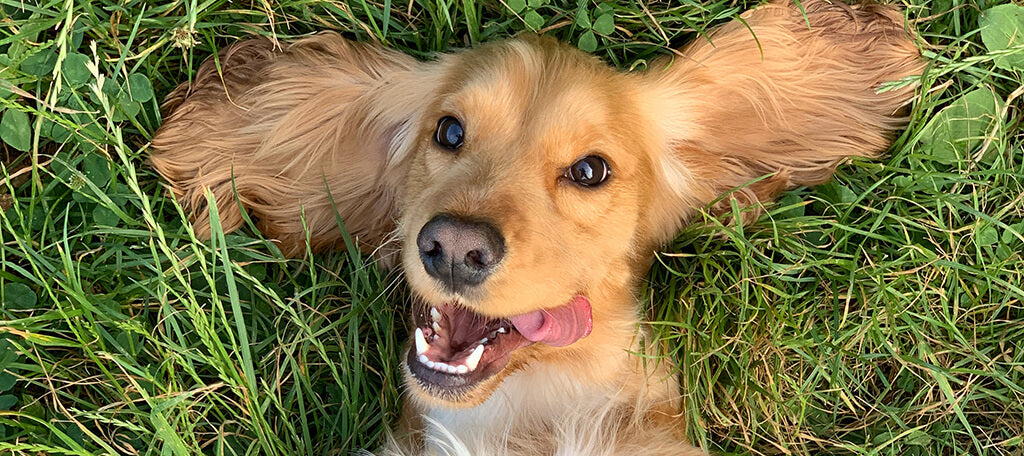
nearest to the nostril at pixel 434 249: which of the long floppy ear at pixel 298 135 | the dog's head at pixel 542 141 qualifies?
the dog's head at pixel 542 141

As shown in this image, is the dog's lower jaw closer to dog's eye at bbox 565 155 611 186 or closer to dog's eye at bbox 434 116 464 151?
dog's eye at bbox 565 155 611 186

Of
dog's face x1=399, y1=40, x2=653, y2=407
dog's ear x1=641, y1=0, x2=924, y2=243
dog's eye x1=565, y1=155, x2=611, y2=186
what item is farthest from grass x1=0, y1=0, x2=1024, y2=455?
dog's eye x1=565, y1=155, x2=611, y2=186

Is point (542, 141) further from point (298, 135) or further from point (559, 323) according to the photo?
point (298, 135)

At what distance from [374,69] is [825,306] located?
1.85m

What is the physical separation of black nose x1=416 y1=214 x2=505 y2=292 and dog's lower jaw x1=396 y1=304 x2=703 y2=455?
627 millimetres

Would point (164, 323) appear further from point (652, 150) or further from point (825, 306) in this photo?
point (825, 306)

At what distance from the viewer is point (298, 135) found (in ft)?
10.3

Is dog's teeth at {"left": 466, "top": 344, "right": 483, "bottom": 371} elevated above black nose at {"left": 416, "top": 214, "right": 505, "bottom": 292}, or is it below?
below

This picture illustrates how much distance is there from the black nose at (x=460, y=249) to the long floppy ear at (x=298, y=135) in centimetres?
82

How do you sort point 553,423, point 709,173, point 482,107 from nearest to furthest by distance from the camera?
point 482,107, point 553,423, point 709,173

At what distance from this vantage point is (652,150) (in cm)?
297

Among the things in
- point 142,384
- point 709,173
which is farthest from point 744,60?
point 142,384

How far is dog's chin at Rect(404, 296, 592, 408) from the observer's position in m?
2.59

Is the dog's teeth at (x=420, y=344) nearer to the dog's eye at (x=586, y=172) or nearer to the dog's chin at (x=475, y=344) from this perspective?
the dog's chin at (x=475, y=344)
